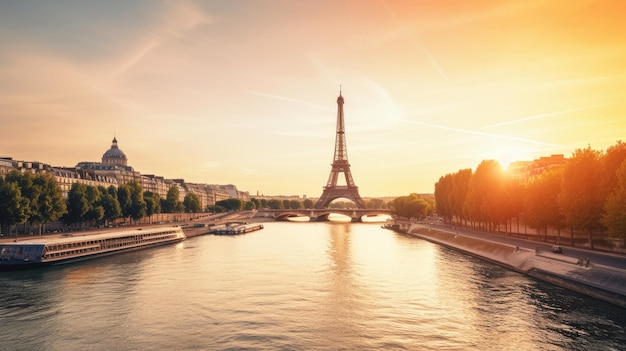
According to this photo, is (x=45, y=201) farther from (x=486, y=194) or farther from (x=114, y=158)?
(x=114, y=158)

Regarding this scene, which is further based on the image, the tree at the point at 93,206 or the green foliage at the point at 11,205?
the tree at the point at 93,206

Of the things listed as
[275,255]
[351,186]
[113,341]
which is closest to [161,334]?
[113,341]

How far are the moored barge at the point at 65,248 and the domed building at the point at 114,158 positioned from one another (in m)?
110

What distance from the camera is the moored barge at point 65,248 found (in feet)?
169

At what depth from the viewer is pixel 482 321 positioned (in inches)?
1212

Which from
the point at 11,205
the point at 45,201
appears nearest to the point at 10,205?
the point at 11,205

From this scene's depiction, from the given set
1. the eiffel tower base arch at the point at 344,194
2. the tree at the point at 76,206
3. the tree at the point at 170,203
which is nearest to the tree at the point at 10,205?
the tree at the point at 76,206

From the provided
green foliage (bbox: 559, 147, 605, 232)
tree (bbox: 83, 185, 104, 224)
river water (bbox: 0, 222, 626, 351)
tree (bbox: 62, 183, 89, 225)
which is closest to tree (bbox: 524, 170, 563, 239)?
green foliage (bbox: 559, 147, 605, 232)

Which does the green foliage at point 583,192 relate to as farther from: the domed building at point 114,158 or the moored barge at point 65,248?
the domed building at point 114,158

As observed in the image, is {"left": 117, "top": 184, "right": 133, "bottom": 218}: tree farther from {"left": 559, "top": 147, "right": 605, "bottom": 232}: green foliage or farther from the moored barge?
{"left": 559, "top": 147, "right": 605, "bottom": 232}: green foliage

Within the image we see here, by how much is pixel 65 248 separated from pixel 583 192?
59404mm

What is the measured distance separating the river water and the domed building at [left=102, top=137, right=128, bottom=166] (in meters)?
132

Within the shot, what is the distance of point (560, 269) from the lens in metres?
41.3

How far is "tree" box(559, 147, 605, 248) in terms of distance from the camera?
A: 4925 centimetres
